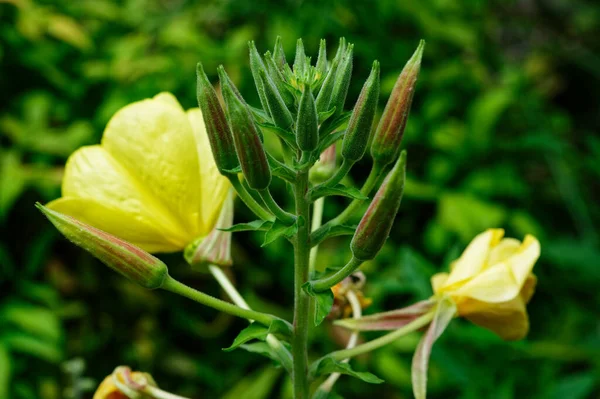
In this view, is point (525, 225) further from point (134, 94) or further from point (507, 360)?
point (134, 94)

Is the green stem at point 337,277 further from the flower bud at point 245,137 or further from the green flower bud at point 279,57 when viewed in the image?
the green flower bud at point 279,57

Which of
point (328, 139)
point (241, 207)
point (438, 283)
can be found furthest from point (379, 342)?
point (241, 207)

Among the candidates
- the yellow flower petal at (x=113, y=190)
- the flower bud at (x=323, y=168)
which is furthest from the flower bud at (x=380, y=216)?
the yellow flower petal at (x=113, y=190)

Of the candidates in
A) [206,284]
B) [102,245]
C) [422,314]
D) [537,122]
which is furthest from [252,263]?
[102,245]

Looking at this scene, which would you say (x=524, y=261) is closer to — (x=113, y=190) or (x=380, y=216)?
(x=380, y=216)

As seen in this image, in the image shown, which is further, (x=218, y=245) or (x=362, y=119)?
(x=218, y=245)

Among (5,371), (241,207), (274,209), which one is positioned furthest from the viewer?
(241,207)
